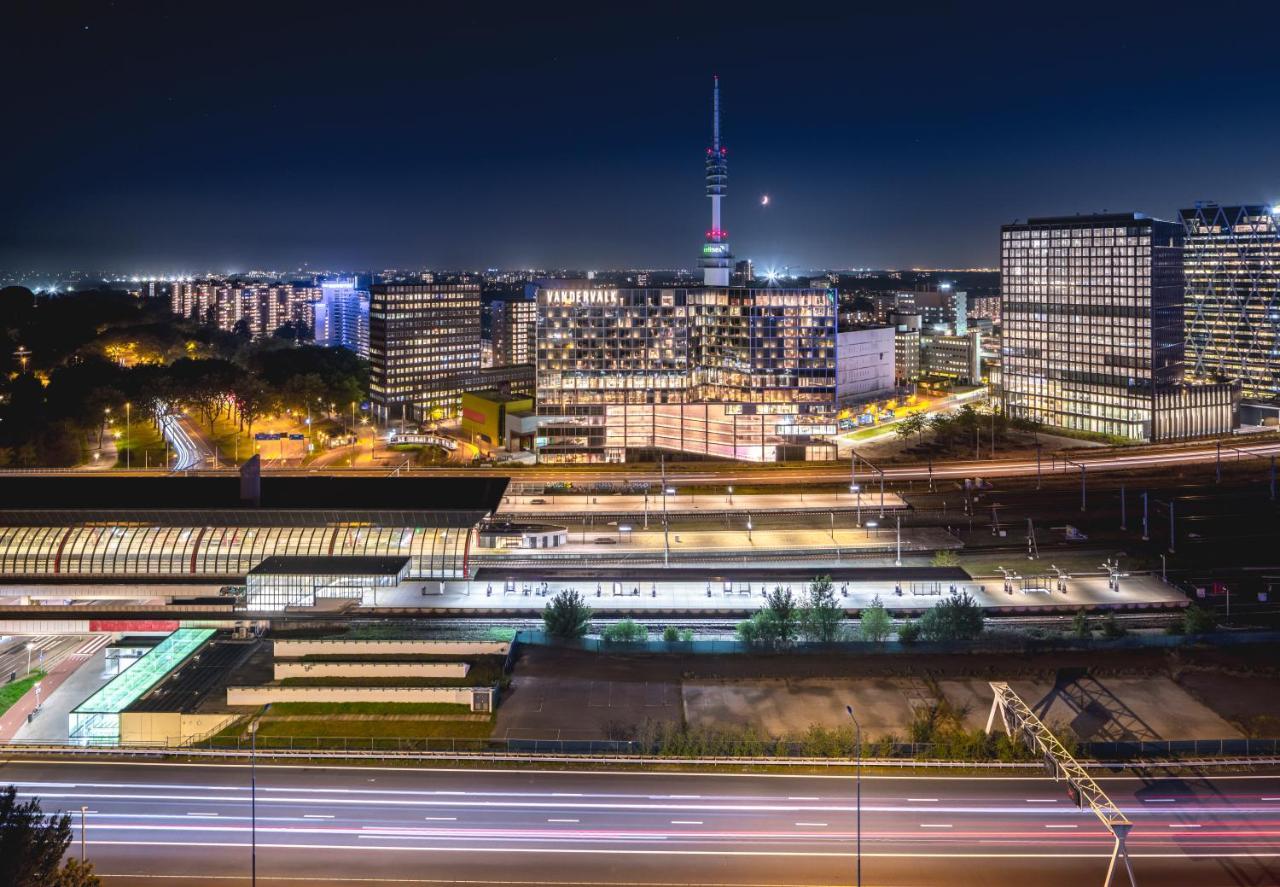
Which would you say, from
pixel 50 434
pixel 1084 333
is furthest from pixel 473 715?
pixel 1084 333

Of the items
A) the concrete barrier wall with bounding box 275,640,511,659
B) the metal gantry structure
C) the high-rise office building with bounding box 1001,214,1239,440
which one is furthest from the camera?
the high-rise office building with bounding box 1001,214,1239,440

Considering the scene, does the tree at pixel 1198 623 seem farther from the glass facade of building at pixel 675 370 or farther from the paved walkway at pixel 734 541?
the glass facade of building at pixel 675 370

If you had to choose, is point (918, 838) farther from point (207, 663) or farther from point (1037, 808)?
point (207, 663)

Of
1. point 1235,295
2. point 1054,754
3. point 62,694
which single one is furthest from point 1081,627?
point 1235,295

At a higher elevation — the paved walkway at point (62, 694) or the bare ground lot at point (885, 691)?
the bare ground lot at point (885, 691)

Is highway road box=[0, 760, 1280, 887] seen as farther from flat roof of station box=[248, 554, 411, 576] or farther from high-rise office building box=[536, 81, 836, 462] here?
high-rise office building box=[536, 81, 836, 462]

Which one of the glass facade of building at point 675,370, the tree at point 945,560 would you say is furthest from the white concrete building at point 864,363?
the tree at point 945,560

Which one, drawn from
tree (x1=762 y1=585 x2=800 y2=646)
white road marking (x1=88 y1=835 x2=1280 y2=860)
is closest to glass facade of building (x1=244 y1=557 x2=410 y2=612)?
tree (x1=762 y1=585 x2=800 y2=646)
